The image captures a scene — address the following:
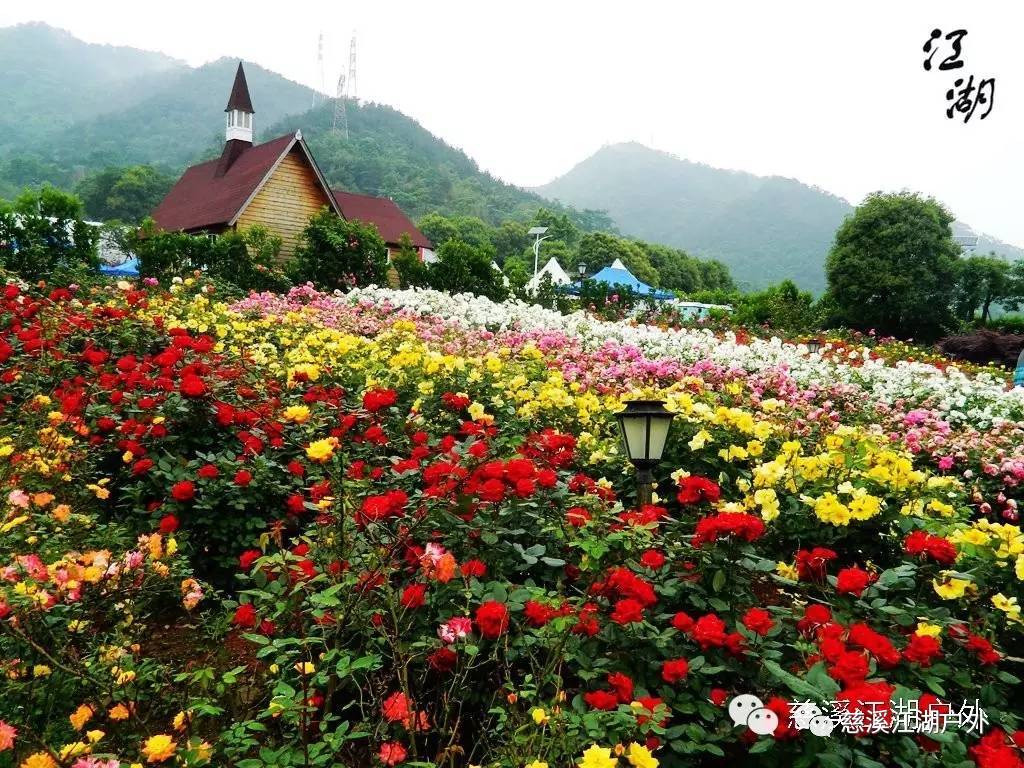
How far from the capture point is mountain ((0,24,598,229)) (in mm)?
71375

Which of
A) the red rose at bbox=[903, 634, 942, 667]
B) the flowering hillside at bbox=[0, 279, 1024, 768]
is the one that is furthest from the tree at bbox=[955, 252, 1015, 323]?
the red rose at bbox=[903, 634, 942, 667]

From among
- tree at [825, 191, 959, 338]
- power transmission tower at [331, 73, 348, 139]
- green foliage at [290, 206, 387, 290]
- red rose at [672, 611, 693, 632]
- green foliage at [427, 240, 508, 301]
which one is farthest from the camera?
power transmission tower at [331, 73, 348, 139]

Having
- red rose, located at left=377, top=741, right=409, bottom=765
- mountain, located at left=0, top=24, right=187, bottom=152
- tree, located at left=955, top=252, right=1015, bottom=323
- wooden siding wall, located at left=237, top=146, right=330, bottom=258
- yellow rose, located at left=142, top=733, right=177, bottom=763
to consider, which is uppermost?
→ mountain, located at left=0, top=24, right=187, bottom=152

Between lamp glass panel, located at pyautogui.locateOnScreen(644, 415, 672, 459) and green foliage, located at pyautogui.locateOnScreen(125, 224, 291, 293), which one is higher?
green foliage, located at pyautogui.locateOnScreen(125, 224, 291, 293)

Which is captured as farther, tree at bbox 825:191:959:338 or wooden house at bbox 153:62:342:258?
tree at bbox 825:191:959:338

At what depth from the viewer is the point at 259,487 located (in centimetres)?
283

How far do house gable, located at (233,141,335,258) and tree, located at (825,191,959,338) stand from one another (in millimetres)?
19112

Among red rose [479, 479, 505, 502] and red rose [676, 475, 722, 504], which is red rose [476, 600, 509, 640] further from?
red rose [676, 475, 722, 504]

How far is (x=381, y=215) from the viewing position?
95.5 ft

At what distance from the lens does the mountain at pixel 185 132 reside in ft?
234

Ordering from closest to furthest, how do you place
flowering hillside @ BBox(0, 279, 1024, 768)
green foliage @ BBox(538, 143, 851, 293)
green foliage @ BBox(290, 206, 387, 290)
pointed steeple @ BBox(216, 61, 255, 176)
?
flowering hillside @ BBox(0, 279, 1024, 768) < green foliage @ BBox(290, 206, 387, 290) < pointed steeple @ BBox(216, 61, 255, 176) < green foliage @ BBox(538, 143, 851, 293)

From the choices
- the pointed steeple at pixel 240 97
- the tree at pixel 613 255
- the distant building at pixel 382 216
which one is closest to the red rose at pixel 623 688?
the distant building at pixel 382 216

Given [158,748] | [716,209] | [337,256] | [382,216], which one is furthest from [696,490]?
[716,209]

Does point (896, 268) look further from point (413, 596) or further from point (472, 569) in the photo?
point (413, 596)
